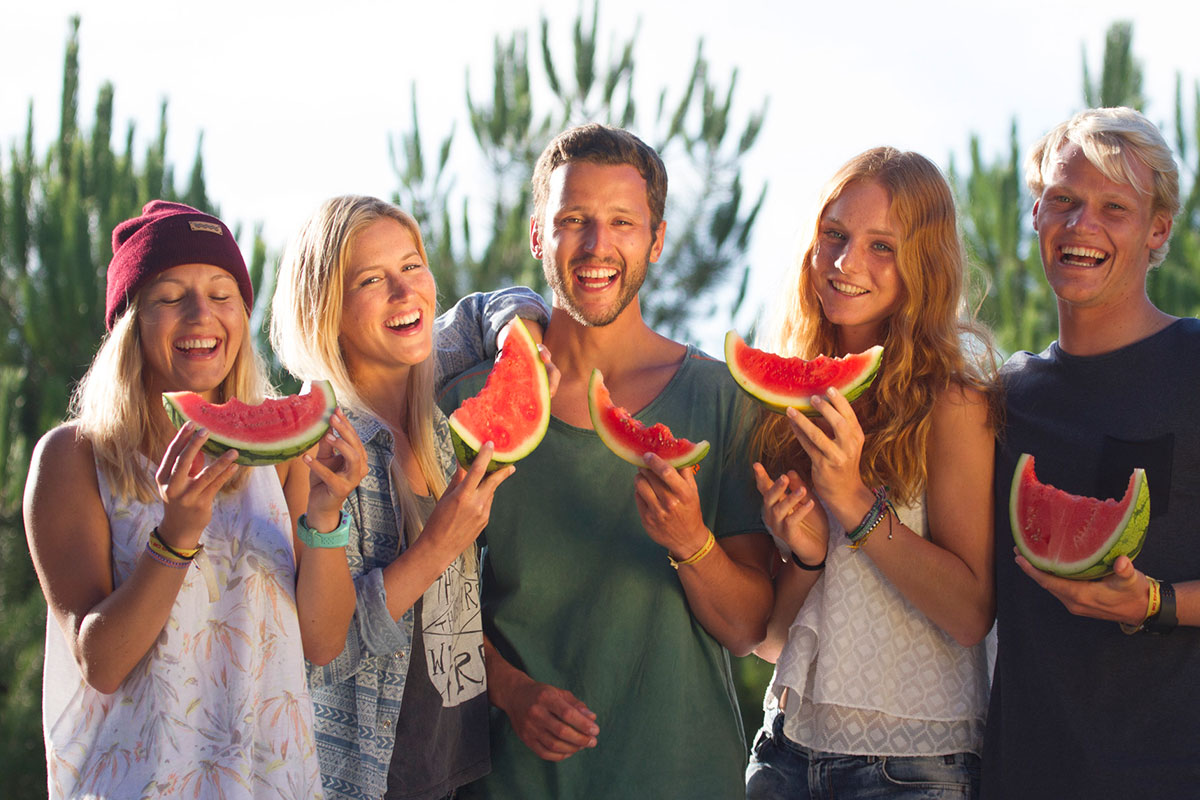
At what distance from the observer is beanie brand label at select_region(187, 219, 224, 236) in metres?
3.07

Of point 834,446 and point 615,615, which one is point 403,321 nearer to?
point 615,615

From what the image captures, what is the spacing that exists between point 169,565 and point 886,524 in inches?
77.8

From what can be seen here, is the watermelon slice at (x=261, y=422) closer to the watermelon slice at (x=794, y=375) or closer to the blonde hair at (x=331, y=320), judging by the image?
the blonde hair at (x=331, y=320)

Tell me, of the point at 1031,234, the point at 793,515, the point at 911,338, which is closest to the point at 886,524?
the point at 793,515

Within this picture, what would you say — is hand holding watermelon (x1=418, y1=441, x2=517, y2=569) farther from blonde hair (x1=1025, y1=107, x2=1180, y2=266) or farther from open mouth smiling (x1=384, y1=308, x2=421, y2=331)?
blonde hair (x1=1025, y1=107, x2=1180, y2=266)

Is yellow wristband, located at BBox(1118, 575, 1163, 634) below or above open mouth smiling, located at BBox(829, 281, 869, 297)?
below

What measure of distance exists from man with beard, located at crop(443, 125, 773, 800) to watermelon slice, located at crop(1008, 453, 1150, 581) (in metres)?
0.85

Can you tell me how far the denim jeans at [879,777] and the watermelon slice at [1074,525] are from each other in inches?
28.4

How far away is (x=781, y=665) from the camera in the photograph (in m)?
3.32

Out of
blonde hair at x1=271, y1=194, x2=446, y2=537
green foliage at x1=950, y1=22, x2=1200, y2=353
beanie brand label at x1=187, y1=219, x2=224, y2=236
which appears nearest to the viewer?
beanie brand label at x1=187, y1=219, x2=224, y2=236

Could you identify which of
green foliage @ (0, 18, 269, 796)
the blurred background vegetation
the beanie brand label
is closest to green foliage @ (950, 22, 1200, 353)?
the blurred background vegetation

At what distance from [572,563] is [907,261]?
144cm

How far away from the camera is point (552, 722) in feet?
10.5

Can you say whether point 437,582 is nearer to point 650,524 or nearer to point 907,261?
point 650,524
